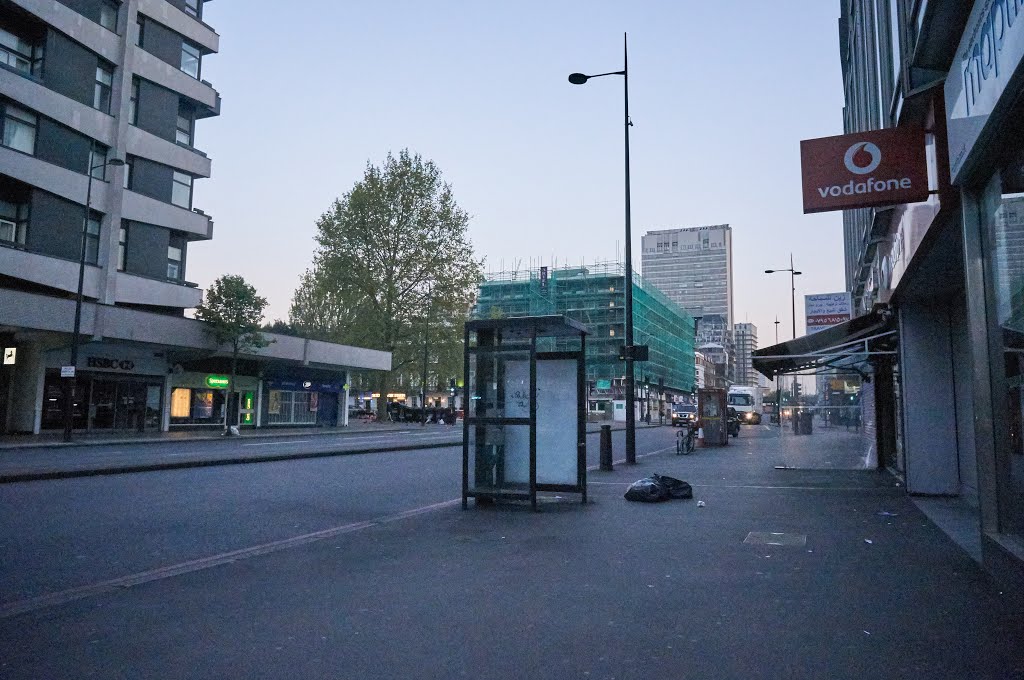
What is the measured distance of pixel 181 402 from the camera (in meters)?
38.4

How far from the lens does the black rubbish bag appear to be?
35.7ft

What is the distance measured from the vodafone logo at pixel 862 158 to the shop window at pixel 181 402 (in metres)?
36.3

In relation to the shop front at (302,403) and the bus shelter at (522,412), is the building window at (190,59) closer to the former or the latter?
the shop front at (302,403)

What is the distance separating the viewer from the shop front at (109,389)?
31.4 metres

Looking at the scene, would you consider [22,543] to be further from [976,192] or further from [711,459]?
[711,459]

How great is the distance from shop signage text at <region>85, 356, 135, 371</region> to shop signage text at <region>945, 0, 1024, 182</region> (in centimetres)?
3436

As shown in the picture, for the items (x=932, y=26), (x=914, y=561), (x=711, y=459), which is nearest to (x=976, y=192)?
(x=932, y=26)

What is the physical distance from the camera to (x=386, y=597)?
17.5 feet

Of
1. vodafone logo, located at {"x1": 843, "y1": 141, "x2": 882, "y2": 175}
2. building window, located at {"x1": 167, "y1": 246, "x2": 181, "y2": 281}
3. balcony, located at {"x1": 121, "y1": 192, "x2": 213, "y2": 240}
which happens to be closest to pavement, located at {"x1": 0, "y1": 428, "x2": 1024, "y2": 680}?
vodafone logo, located at {"x1": 843, "y1": 141, "x2": 882, "y2": 175}

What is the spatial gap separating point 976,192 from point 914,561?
329cm

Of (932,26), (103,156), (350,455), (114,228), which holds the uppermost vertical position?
(103,156)

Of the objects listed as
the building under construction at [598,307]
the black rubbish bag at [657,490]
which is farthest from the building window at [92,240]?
the building under construction at [598,307]

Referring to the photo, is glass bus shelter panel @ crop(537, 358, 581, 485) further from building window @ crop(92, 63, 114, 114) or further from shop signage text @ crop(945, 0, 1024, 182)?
building window @ crop(92, 63, 114, 114)

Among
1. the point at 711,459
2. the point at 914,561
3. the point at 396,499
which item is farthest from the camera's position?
the point at 711,459
